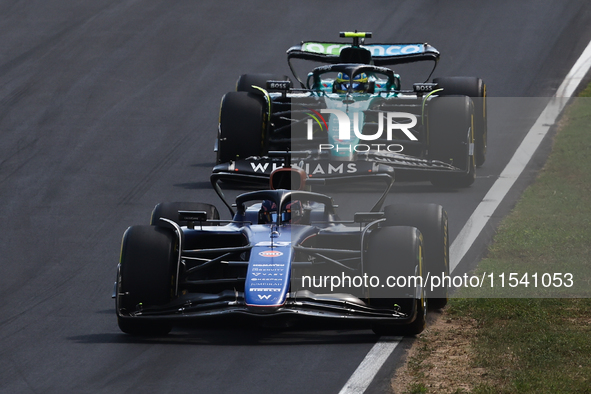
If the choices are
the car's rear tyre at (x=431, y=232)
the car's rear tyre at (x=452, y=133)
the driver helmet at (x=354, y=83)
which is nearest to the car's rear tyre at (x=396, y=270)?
the car's rear tyre at (x=431, y=232)

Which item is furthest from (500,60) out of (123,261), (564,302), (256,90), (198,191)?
(123,261)

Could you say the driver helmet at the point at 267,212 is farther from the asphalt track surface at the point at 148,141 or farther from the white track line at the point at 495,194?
the white track line at the point at 495,194

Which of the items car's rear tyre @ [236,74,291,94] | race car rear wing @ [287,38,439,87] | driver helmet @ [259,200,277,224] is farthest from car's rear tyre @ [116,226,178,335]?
car's rear tyre @ [236,74,291,94]

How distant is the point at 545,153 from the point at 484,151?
1.12 metres

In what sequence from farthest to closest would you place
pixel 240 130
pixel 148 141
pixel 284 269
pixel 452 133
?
pixel 148 141, pixel 240 130, pixel 452 133, pixel 284 269

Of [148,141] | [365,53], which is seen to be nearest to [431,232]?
[365,53]

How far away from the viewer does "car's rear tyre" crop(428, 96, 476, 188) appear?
17469 millimetres

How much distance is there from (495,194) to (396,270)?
24.3 feet

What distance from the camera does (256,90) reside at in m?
19.2

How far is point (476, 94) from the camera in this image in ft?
63.0

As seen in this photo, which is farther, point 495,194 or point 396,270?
point 495,194

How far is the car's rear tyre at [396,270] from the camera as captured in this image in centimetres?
1019

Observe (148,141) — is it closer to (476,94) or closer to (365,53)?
(365,53)

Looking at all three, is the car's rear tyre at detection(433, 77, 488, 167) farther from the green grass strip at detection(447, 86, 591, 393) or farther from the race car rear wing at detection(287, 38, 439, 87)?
the green grass strip at detection(447, 86, 591, 393)
